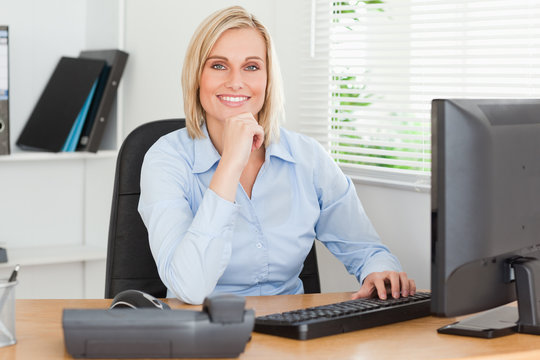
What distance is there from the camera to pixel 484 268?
1321mm

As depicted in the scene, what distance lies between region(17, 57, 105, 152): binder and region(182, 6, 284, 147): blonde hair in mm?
1109

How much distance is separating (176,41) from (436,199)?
1870 mm

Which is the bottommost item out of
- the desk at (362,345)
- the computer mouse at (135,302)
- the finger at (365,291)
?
the desk at (362,345)

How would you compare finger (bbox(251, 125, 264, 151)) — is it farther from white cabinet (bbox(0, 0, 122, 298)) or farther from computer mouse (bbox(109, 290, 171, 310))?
white cabinet (bbox(0, 0, 122, 298))

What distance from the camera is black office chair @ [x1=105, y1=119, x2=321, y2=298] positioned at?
1.96 m

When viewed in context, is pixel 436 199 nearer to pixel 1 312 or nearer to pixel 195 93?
pixel 1 312

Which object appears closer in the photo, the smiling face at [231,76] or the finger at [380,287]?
the finger at [380,287]

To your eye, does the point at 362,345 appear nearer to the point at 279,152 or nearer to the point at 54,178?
the point at 279,152

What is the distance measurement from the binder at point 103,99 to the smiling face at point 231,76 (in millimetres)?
1122

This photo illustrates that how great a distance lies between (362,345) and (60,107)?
2.03 metres

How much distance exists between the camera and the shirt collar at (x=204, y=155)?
1892 mm

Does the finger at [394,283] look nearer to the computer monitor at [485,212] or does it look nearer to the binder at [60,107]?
the computer monitor at [485,212]

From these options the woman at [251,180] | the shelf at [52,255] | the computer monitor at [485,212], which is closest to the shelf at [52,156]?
the shelf at [52,255]

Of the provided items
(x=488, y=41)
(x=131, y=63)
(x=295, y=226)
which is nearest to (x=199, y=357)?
(x=295, y=226)
